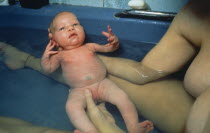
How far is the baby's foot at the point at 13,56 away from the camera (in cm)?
171

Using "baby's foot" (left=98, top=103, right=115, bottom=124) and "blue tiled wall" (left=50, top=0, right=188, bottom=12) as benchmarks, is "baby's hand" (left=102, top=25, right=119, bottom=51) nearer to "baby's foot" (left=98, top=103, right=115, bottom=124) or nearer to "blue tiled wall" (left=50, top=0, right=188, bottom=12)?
"baby's foot" (left=98, top=103, right=115, bottom=124)

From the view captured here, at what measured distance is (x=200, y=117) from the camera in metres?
0.77

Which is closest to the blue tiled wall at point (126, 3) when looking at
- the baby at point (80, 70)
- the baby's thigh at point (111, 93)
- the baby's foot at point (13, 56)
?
the baby at point (80, 70)

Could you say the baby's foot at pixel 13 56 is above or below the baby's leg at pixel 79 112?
above

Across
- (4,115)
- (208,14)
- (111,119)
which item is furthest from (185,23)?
(4,115)

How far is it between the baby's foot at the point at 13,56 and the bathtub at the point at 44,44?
44 mm

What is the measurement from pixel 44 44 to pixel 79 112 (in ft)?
3.28

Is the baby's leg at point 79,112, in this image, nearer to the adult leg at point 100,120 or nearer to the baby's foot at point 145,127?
the adult leg at point 100,120

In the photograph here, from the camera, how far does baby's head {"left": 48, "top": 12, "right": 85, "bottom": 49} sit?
1.53m

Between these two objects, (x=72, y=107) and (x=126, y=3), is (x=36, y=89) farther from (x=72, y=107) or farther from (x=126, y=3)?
(x=126, y=3)

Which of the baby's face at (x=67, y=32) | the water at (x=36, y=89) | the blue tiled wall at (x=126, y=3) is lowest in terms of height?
the water at (x=36, y=89)

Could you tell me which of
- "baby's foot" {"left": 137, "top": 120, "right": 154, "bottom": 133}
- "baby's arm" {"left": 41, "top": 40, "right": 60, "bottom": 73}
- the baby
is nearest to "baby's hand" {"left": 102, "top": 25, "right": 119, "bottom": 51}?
the baby

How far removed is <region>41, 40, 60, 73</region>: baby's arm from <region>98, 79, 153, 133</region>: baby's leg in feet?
1.27

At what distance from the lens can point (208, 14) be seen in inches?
35.9
